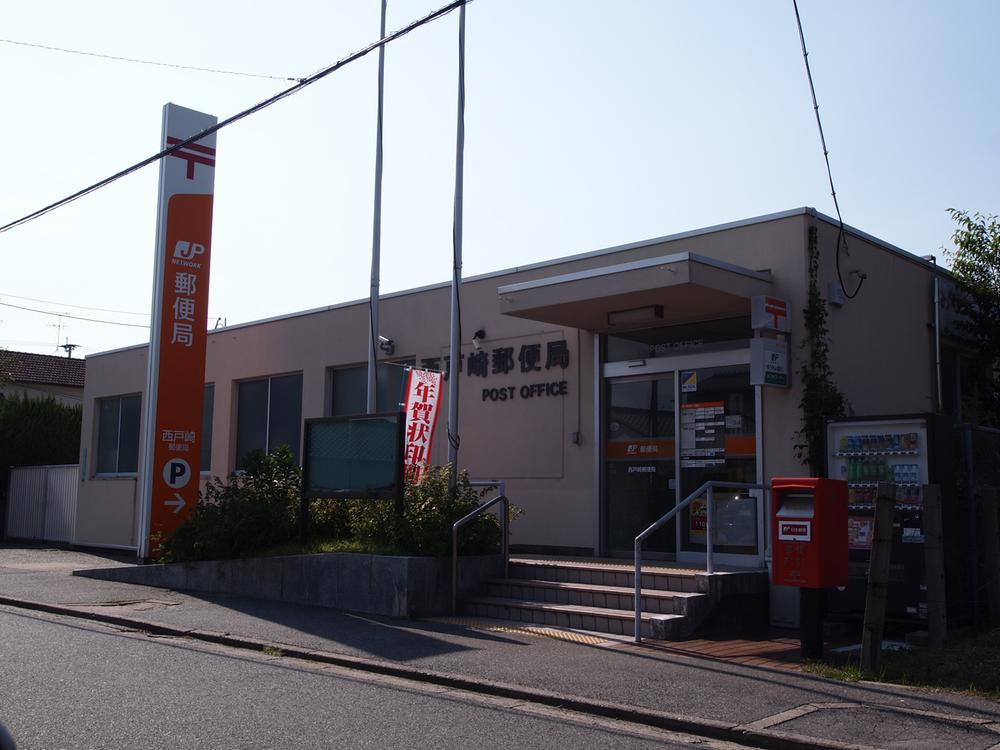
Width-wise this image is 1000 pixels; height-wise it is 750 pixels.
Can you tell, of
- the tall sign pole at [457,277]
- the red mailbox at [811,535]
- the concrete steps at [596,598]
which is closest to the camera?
the red mailbox at [811,535]

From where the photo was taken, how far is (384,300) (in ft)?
59.2

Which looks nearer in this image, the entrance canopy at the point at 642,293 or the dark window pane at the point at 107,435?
the entrance canopy at the point at 642,293

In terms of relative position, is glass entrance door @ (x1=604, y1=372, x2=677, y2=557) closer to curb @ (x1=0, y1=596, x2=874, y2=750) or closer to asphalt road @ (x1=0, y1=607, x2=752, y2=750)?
curb @ (x1=0, y1=596, x2=874, y2=750)

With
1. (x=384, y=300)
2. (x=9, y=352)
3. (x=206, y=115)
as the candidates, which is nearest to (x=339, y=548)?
(x=384, y=300)

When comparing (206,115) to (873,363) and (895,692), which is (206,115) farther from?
(895,692)

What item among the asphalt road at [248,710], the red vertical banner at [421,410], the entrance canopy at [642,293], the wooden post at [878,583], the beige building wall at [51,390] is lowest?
the asphalt road at [248,710]

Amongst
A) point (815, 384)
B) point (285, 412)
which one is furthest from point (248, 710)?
point (285, 412)

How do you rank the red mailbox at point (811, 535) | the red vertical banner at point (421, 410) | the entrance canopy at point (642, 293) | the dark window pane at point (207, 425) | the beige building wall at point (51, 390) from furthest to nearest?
the beige building wall at point (51, 390), the dark window pane at point (207, 425), the red vertical banner at point (421, 410), the entrance canopy at point (642, 293), the red mailbox at point (811, 535)

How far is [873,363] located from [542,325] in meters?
4.73

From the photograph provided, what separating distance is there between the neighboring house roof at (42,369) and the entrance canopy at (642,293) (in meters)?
32.1

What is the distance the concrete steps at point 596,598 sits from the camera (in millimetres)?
10359

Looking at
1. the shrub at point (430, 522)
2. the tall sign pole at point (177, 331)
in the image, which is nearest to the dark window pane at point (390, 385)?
the tall sign pole at point (177, 331)

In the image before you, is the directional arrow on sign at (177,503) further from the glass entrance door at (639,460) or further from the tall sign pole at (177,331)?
the glass entrance door at (639,460)

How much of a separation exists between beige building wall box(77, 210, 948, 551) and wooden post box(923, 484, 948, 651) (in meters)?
2.87
